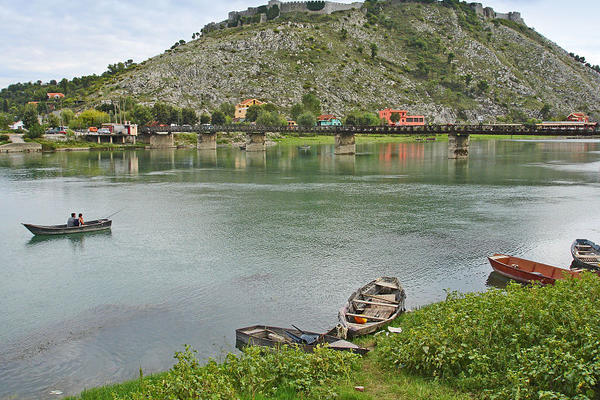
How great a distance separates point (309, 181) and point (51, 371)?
59.0 metres

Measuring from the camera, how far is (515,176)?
80688mm

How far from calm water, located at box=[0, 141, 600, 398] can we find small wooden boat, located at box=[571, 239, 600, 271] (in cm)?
195

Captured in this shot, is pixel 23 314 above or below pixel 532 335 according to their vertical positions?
below

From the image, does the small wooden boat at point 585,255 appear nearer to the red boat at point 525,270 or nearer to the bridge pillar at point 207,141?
the red boat at point 525,270

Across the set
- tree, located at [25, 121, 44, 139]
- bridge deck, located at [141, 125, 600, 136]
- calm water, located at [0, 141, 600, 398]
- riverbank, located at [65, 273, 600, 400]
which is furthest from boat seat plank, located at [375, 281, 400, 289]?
tree, located at [25, 121, 44, 139]

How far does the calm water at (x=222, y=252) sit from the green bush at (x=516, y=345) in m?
7.83

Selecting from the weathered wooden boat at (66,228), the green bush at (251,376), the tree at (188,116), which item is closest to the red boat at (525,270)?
the green bush at (251,376)

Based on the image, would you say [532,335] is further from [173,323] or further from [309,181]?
[309,181]

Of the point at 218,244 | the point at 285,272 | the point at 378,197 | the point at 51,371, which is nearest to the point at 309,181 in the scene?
the point at 378,197

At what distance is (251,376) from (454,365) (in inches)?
229

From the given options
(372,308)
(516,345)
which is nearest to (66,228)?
(372,308)

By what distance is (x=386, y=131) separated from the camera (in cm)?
12244

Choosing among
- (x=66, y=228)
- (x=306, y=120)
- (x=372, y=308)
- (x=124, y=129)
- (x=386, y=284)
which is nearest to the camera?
(x=372, y=308)

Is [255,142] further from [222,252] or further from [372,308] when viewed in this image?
[372,308]
